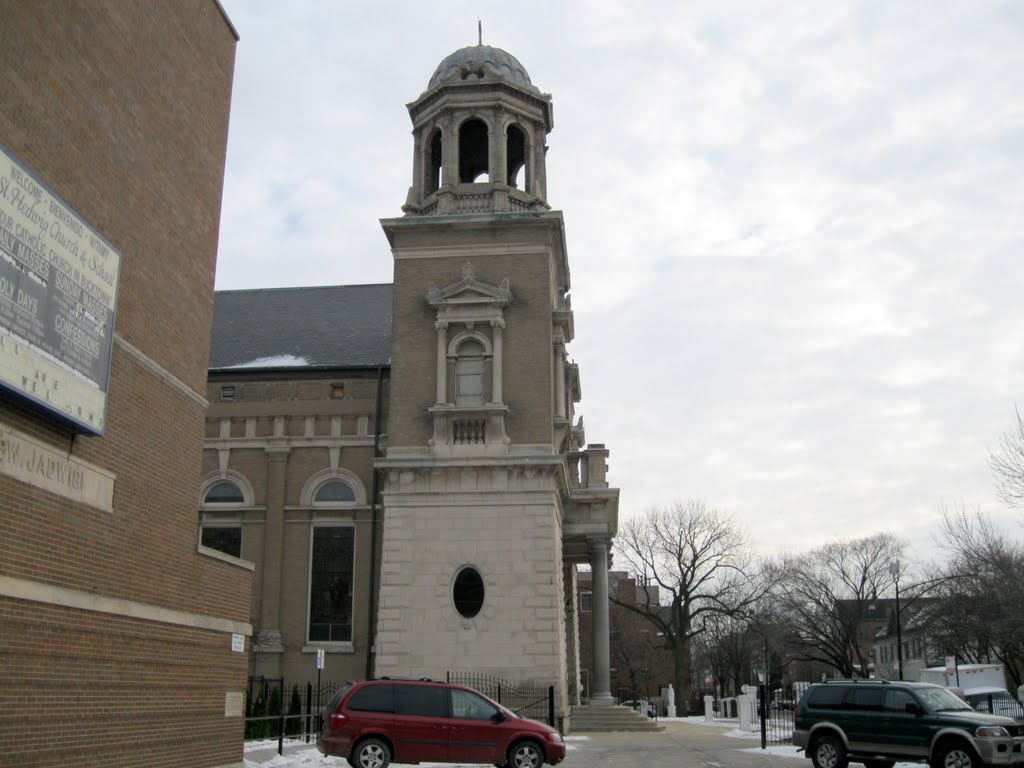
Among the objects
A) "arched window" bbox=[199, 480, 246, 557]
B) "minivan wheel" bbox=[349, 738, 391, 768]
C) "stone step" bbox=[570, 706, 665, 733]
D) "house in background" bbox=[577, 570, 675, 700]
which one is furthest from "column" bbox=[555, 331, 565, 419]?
"house in background" bbox=[577, 570, 675, 700]

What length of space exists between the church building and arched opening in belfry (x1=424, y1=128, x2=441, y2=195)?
118 mm

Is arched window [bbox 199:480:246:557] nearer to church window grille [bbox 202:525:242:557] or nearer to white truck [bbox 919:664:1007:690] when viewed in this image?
church window grille [bbox 202:525:242:557]

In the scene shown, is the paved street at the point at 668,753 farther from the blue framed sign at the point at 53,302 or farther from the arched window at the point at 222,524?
the arched window at the point at 222,524

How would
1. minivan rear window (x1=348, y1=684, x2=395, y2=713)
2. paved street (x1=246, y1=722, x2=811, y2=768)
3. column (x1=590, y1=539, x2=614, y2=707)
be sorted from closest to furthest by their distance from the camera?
minivan rear window (x1=348, y1=684, x2=395, y2=713) → paved street (x1=246, y1=722, x2=811, y2=768) → column (x1=590, y1=539, x2=614, y2=707)

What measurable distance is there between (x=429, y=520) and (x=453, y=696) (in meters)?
12.4

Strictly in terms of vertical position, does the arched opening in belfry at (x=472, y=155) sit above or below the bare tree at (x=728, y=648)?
above

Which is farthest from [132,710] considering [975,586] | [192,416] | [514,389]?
[975,586]

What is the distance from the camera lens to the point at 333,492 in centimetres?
3628

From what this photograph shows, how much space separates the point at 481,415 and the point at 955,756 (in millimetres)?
17503

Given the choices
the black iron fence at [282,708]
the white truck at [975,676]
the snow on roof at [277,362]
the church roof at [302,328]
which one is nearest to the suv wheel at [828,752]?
the black iron fence at [282,708]

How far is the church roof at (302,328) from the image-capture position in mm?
38562

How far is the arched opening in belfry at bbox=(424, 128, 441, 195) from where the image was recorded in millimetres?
36688

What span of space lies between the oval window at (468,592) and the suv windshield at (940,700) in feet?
46.6

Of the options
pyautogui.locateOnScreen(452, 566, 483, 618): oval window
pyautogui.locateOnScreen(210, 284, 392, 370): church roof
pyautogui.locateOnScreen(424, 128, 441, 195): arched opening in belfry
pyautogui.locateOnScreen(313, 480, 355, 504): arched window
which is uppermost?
pyautogui.locateOnScreen(424, 128, 441, 195): arched opening in belfry
